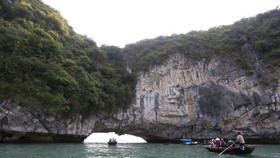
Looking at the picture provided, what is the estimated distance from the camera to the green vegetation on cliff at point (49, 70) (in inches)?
592

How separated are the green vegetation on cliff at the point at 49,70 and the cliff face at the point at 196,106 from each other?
2.42m

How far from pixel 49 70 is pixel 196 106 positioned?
60.6ft

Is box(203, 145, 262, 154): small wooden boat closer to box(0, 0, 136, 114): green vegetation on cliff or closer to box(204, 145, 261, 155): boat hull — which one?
box(204, 145, 261, 155): boat hull

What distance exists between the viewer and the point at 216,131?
79.4ft

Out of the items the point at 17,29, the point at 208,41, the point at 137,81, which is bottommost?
the point at 137,81

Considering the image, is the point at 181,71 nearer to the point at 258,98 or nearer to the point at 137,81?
the point at 137,81

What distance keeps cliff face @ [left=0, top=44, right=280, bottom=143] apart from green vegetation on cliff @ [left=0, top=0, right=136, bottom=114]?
2422mm

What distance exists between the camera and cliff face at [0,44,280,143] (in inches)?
834

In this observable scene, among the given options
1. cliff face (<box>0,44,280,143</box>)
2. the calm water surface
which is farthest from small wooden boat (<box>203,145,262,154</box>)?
A: cliff face (<box>0,44,280,143</box>)

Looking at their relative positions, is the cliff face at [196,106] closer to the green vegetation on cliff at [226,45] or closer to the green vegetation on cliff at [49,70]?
the green vegetation on cliff at [226,45]

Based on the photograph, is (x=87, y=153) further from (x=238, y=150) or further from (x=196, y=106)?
(x=196, y=106)

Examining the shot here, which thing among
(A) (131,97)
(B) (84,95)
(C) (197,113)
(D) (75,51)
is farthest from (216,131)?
(D) (75,51)

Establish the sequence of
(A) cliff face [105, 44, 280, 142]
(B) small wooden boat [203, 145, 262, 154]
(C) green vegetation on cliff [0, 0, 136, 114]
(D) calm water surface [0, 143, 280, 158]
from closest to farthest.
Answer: (D) calm water surface [0, 143, 280, 158], (B) small wooden boat [203, 145, 262, 154], (C) green vegetation on cliff [0, 0, 136, 114], (A) cliff face [105, 44, 280, 142]

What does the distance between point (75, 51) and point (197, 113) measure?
1870 centimetres
